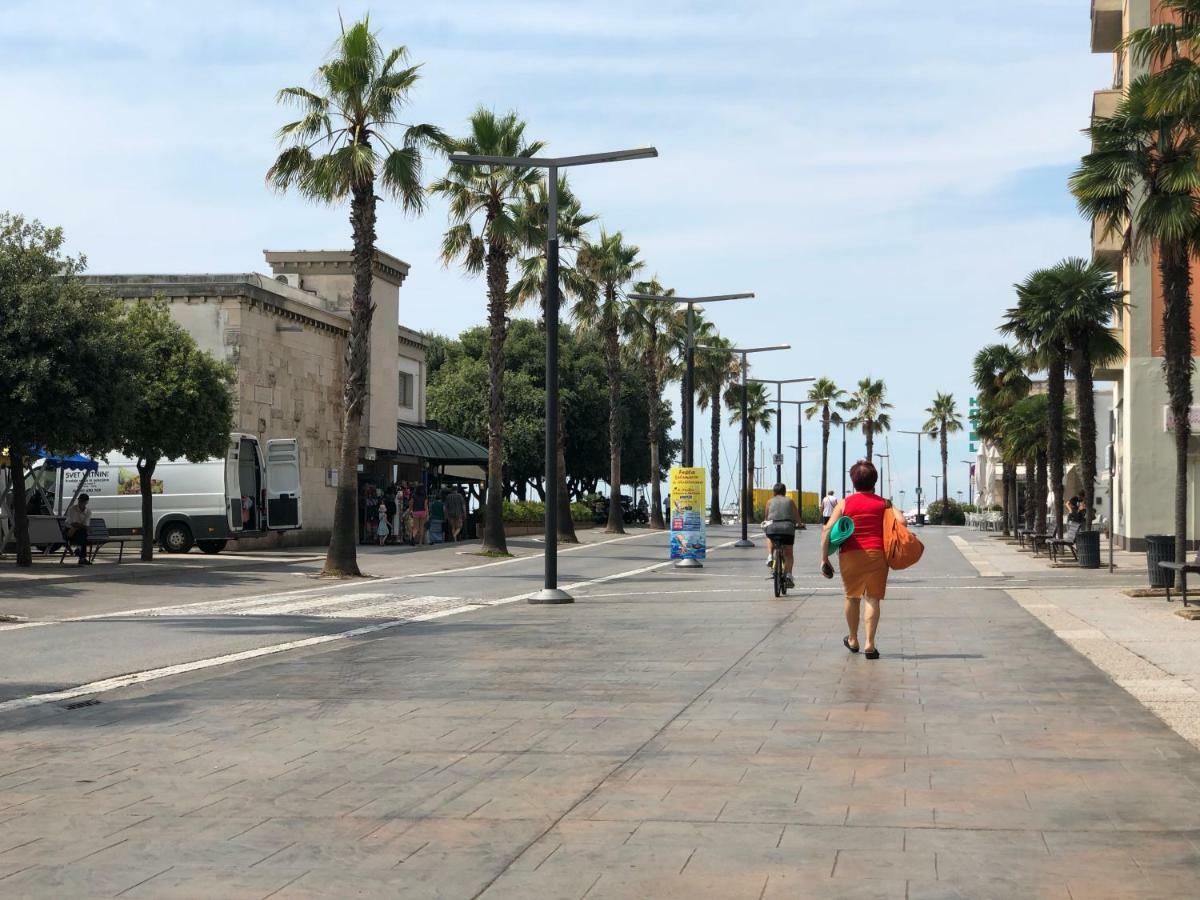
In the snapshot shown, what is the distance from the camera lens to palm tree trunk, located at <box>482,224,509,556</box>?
124 feet

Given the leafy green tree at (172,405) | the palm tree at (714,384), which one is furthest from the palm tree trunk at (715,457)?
the leafy green tree at (172,405)

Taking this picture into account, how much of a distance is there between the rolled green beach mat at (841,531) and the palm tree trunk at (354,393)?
52.6 feet

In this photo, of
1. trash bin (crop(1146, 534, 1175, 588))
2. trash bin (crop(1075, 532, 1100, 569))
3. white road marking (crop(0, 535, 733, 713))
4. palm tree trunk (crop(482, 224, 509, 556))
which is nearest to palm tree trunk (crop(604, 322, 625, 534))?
palm tree trunk (crop(482, 224, 509, 556))

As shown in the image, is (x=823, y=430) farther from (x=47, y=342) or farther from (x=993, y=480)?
(x=47, y=342)

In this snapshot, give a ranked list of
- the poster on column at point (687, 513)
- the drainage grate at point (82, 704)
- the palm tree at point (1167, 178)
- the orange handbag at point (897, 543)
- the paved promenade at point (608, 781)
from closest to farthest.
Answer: the paved promenade at point (608, 781)
the drainage grate at point (82, 704)
the orange handbag at point (897, 543)
the palm tree at point (1167, 178)
the poster on column at point (687, 513)

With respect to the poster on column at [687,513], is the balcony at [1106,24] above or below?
above

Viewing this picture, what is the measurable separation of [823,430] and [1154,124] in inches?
3406

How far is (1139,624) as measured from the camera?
693 inches

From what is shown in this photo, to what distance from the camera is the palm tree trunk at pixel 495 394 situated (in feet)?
124

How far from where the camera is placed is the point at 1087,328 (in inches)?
1487

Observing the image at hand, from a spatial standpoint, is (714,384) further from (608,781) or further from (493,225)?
(608,781)

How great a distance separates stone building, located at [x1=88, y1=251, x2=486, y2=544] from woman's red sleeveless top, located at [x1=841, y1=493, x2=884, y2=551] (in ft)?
90.6

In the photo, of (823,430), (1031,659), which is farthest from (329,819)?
(823,430)

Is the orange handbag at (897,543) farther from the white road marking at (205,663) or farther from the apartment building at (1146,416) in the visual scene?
the apartment building at (1146,416)
